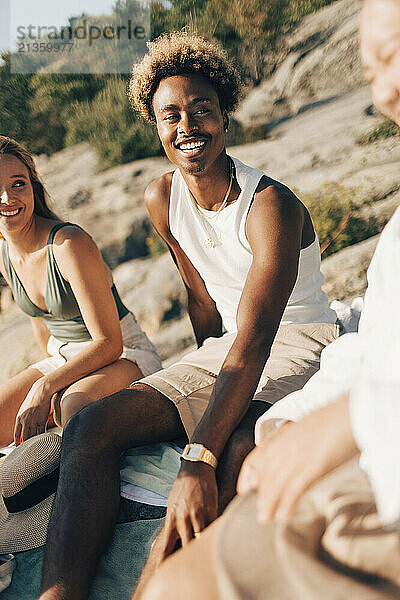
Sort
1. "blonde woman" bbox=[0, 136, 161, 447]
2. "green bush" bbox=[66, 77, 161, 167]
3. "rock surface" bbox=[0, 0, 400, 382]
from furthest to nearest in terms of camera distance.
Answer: "green bush" bbox=[66, 77, 161, 167], "rock surface" bbox=[0, 0, 400, 382], "blonde woman" bbox=[0, 136, 161, 447]

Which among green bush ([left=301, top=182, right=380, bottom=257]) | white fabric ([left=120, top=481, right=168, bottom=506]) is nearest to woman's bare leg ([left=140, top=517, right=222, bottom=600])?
white fabric ([left=120, top=481, right=168, bottom=506])

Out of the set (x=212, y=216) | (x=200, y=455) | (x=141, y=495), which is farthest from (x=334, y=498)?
(x=212, y=216)

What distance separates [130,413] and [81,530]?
0.43 m

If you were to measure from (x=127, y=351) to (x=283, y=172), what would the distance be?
174 inches

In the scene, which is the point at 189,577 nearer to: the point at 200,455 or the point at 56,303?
the point at 200,455

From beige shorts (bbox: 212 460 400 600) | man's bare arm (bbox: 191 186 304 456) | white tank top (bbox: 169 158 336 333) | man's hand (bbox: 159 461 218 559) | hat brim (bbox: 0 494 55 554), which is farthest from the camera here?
white tank top (bbox: 169 158 336 333)

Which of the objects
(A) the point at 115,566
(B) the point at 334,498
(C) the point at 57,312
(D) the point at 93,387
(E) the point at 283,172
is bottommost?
(A) the point at 115,566

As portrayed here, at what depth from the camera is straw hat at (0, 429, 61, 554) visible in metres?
2.22

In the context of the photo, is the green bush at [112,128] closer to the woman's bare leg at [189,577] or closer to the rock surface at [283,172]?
the rock surface at [283,172]

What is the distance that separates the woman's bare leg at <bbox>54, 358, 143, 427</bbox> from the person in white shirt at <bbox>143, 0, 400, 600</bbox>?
141cm

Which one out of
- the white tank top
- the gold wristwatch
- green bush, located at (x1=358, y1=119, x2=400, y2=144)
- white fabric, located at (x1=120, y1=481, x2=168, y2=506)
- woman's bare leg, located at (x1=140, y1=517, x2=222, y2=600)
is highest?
green bush, located at (x1=358, y1=119, x2=400, y2=144)

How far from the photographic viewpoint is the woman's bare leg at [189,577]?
1.15m

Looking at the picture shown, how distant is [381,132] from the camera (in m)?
6.95

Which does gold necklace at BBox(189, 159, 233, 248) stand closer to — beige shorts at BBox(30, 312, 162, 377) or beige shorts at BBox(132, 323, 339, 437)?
beige shorts at BBox(132, 323, 339, 437)
